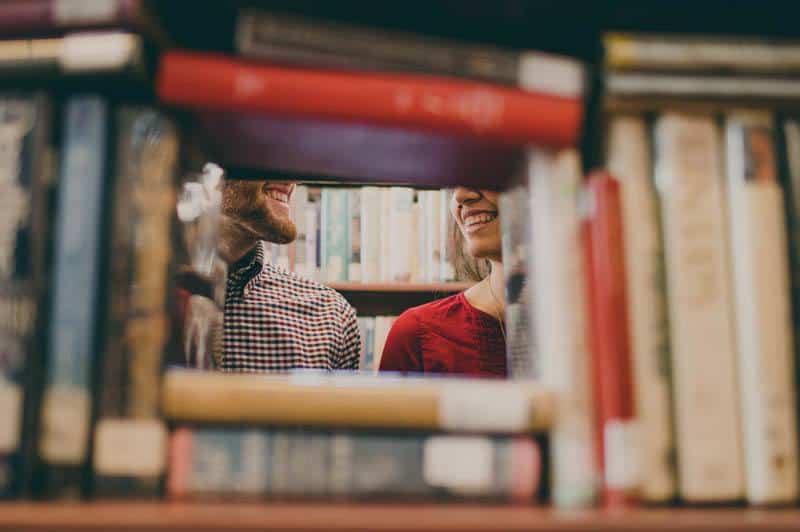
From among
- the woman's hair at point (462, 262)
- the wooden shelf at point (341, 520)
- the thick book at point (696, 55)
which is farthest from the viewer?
the woman's hair at point (462, 262)

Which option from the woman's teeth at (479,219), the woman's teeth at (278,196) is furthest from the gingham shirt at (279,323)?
the woman's teeth at (479,219)

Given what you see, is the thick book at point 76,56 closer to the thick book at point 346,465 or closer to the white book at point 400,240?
the thick book at point 346,465

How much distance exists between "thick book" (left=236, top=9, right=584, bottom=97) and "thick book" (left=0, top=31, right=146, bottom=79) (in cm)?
7

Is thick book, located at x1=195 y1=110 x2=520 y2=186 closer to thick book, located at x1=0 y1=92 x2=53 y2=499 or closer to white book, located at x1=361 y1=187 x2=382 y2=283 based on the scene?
thick book, located at x1=0 y1=92 x2=53 y2=499

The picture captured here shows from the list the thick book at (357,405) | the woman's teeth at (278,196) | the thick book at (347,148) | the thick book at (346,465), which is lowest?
the thick book at (346,465)

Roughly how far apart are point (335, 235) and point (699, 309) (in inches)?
59.0

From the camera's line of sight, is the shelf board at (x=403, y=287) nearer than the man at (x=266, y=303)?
No

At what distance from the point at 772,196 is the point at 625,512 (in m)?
0.24

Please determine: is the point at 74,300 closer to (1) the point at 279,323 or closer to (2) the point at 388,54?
(2) the point at 388,54

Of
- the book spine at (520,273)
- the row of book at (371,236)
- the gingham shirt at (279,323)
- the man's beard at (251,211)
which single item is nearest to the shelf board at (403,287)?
the row of book at (371,236)

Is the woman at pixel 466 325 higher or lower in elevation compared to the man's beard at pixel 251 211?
lower

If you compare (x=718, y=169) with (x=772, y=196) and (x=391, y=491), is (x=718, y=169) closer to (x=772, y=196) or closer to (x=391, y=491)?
(x=772, y=196)

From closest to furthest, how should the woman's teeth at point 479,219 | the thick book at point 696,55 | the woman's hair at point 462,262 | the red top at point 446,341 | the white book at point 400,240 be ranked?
the thick book at point 696,55 → the woman's teeth at point 479,219 → the red top at point 446,341 → the woman's hair at point 462,262 → the white book at point 400,240

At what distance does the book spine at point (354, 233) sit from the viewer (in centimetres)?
189
